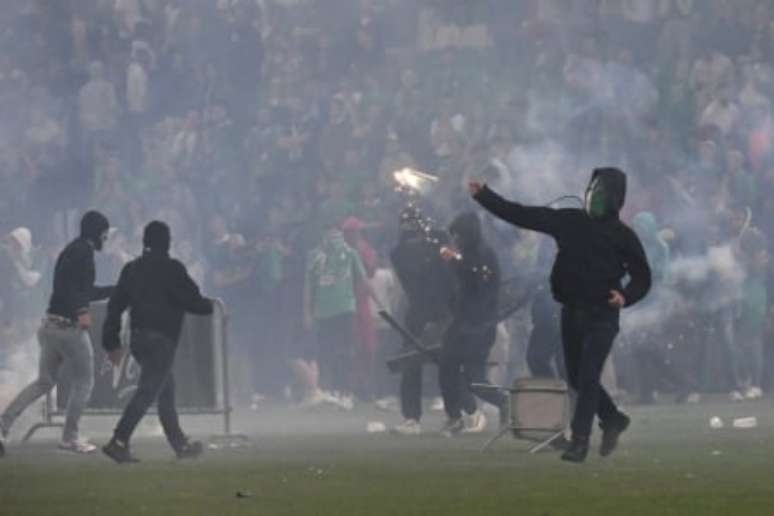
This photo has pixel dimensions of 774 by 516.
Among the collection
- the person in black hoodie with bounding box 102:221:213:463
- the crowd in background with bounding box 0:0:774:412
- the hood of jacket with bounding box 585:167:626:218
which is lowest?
the person in black hoodie with bounding box 102:221:213:463

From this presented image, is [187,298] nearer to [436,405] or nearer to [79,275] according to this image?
[79,275]

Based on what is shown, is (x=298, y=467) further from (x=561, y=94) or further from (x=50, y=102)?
(x=50, y=102)

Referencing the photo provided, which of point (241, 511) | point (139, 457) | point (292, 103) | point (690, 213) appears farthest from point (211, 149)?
point (241, 511)

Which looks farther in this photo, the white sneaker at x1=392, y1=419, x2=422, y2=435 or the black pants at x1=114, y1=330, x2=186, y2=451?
the white sneaker at x1=392, y1=419, x2=422, y2=435

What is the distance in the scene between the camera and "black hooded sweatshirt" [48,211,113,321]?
2198 centimetres

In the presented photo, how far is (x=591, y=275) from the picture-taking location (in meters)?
19.0

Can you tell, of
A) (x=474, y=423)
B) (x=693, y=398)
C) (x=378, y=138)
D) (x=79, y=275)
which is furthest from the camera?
(x=378, y=138)

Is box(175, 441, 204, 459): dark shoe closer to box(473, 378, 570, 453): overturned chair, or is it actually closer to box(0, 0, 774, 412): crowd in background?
box(473, 378, 570, 453): overturned chair

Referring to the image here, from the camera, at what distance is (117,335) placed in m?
20.9

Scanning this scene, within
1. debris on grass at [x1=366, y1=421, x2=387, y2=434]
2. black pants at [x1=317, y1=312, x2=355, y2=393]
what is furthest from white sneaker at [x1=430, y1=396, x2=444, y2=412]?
debris on grass at [x1=366, y1=421, x2=387, y2=434]

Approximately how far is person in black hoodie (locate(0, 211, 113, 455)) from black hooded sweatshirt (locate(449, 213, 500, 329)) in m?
3.40

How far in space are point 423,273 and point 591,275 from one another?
6.77 metres

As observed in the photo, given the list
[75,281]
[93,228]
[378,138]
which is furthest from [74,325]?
[378,138]

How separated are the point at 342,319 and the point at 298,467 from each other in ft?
39.8
